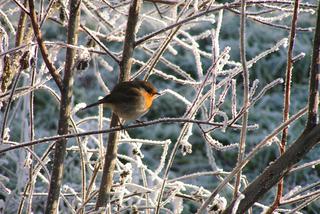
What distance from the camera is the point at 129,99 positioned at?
2.41 m

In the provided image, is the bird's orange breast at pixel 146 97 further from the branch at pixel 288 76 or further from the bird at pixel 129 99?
the branch at pixel 288 76

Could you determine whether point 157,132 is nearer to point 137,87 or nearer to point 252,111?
point 252,111

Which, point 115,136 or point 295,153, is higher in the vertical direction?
point 295,153

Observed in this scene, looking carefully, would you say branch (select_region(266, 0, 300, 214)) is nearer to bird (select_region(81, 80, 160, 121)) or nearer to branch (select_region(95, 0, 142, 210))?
branch (select_region(95, 0, 142, 210))

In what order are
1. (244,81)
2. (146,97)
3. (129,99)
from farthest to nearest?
1. (146,97)
2. (129,99)
3. (244,81)

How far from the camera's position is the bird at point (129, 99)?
2276 millimetres

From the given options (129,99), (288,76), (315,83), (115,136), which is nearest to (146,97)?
(129,99)

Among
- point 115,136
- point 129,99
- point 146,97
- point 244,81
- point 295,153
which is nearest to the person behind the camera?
point 295,153

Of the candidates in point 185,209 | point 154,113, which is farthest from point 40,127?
point 185,209

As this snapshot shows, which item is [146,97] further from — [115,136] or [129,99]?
[115,136]

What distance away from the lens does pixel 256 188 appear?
1050 mm

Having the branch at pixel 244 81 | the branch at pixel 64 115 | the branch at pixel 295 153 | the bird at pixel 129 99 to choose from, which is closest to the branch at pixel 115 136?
the branch at pixel 64 115

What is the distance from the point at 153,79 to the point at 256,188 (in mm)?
5005

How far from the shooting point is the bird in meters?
2.28
